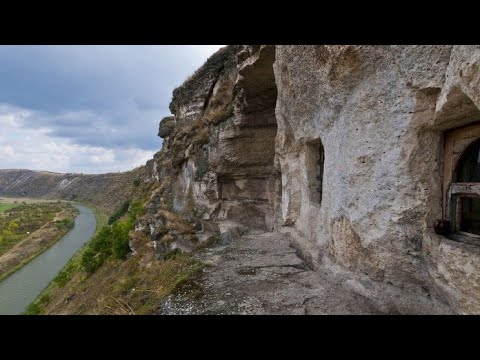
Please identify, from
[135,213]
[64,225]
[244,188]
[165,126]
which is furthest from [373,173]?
[64,225]

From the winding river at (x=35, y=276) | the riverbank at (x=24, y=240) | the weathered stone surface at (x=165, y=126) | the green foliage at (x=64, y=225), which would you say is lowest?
the winding river at (x=35, y=276)

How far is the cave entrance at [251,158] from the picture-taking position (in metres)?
11.0

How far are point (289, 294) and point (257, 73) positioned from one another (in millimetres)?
6832

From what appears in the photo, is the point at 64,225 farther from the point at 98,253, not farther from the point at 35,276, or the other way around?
the point at 98,253

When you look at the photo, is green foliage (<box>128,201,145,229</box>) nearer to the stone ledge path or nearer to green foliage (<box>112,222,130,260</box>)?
green foliage (<box>112,222,130,260</box>)

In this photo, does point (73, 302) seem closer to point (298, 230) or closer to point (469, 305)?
point (298, 230)

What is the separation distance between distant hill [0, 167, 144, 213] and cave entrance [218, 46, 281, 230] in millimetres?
77488

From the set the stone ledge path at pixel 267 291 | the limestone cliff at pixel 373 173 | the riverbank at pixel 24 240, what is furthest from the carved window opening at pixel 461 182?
the riverbank at pixel 24 240

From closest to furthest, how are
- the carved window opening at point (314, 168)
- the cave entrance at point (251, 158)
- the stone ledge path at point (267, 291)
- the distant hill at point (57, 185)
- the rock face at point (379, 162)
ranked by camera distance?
1. the rock face at point (379, 162)
2. the stone ledge path at point (267, 291)
3. the carved window opening at point (314, 168)
4. the cave entrance at point (251, 158)
5. the distant hill at point (57, 185)

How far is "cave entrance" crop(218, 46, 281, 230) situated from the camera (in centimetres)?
1096

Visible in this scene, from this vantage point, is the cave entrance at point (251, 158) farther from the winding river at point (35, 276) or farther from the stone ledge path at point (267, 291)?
the winding river at point (35, 276)

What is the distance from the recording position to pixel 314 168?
7.21 m

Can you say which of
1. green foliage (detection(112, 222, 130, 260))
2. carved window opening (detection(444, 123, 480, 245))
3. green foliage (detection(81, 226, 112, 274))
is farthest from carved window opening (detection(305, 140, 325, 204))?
green foliage (detection(81, 226, 112, 274))

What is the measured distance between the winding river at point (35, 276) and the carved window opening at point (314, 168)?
21.8m
